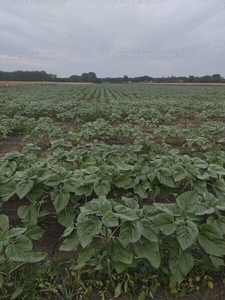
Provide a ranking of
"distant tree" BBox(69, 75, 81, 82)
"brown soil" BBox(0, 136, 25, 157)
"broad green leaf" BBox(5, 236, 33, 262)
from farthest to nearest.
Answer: "distant tree" BBox(69, 75, 81, 82), "brown soil" BBox(0, 136, 25, 157), "broad green leaf" BBox(5, 236, 33, 262)

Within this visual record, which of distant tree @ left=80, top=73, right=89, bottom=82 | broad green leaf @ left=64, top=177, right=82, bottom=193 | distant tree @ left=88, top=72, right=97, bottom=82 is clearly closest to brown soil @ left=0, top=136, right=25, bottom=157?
A: broad green leaf @ left=64, top=177, right=82, bottom=193

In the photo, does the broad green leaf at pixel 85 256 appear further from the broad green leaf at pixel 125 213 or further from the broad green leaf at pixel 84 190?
the broad green leaf at pixel 84 190

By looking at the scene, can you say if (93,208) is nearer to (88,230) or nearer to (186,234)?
(88,230)

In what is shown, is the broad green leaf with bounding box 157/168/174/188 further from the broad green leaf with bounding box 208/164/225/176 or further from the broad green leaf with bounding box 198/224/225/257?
the broad green leaf with bounding box 198/224/225/257

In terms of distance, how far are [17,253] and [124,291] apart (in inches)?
33.8

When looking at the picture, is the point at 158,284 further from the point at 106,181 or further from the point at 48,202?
the point at 48,202

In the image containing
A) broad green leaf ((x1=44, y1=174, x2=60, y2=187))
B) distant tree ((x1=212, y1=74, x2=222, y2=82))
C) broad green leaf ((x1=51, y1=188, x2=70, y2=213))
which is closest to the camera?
broad green leaf ((x1=51, y1=188, x2=70, y2=213))

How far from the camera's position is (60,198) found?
215 centimetres

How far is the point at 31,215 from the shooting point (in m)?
2.17

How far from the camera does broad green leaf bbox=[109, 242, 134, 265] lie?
1.76 metres

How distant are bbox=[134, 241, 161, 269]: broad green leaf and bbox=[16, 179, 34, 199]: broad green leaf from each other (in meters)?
1.06

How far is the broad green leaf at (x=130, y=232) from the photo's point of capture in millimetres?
1688

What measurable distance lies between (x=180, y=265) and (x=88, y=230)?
730mm

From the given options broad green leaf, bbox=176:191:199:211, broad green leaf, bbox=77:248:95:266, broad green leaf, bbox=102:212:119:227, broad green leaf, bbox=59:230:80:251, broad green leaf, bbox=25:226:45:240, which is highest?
broad green leaf, bbox=102:212:119:227
